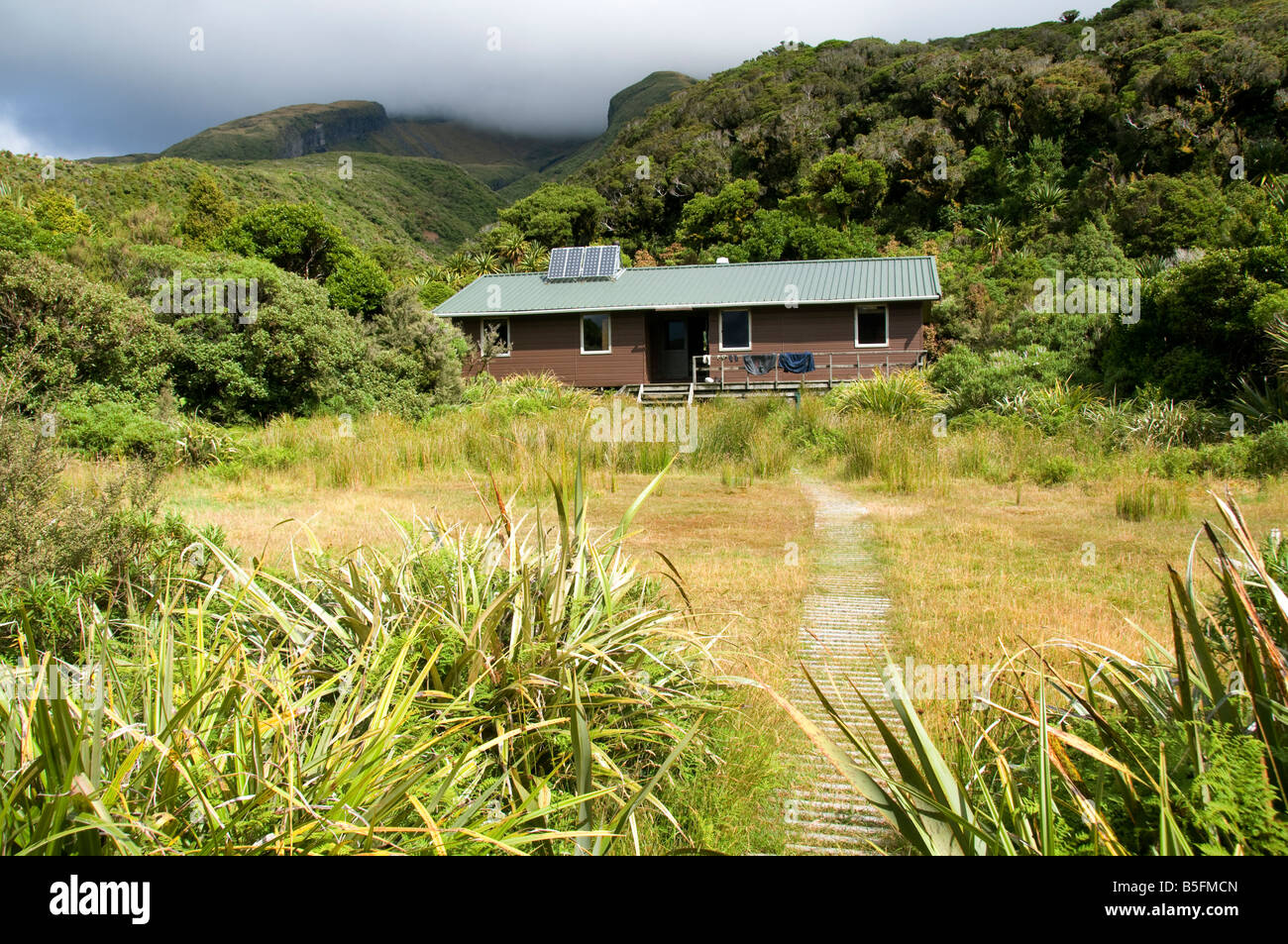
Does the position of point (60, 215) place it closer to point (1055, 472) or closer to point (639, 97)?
point (1055, 472)

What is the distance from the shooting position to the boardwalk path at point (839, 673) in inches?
123

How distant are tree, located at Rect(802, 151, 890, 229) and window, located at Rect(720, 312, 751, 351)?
15.8m

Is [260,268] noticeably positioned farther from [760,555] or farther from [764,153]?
[764,153]

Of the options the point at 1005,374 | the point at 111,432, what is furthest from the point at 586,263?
the point at 111,432

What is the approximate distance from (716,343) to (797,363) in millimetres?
3122

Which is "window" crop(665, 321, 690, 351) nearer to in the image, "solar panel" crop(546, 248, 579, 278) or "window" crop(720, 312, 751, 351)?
"window" crop(720, 312, 751, 351)

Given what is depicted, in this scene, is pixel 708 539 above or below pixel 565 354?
below

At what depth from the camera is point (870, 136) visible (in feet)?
143

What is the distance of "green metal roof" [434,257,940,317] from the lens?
987 inches

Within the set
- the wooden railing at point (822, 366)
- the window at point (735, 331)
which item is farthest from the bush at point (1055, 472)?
the window at point (735, 331)

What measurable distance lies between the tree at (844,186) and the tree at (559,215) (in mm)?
11627

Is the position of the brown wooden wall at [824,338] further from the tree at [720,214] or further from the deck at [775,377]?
the tree at [720,214]

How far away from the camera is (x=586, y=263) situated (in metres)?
29.0
